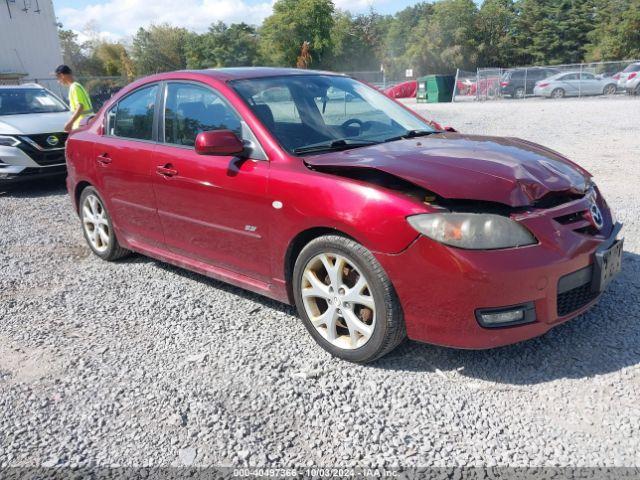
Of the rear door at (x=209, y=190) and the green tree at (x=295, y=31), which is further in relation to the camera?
the green tree at (x=295, y=31)

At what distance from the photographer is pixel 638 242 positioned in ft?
16.5

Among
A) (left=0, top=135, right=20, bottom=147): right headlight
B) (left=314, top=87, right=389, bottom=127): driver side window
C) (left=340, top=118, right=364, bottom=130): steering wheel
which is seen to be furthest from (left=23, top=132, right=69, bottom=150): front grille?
(left=340, top=118, right=364, bottom=130): steering wheel

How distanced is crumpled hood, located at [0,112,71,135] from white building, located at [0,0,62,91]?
3029 cm

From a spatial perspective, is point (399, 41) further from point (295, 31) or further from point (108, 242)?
point (108, 242)

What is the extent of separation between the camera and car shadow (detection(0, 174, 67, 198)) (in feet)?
29.3

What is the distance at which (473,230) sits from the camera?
2.79 m

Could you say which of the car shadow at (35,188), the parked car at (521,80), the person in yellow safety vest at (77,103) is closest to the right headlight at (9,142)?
the car shadow at (35,188)

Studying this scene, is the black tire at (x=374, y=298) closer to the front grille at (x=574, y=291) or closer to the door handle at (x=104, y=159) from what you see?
the front grille at (x=574, y=291)

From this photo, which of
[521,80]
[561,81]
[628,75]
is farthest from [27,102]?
[521,80]

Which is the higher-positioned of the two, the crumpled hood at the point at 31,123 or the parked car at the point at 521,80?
the crumpled hood at the point at 31,123

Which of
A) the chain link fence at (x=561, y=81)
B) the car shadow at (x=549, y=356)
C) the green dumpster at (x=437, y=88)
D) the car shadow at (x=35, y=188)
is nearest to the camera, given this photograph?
the car shadow at (x=549, y=356)

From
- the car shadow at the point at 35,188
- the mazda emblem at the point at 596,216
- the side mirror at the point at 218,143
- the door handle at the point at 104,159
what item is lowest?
the car shadow at the point at 35,188

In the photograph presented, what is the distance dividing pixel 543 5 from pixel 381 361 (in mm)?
73190

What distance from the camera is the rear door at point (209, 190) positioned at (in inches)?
141
